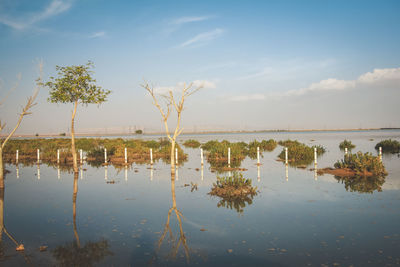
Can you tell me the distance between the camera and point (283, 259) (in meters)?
6.93

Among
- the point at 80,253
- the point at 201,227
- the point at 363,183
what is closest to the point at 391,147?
the point at 363,183

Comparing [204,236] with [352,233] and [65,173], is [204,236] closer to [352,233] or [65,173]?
[352,233]

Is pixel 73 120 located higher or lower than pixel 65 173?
higher

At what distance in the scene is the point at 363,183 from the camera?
55.9ft

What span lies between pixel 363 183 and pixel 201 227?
1218cm

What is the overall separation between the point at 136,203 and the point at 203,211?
3.34 meters

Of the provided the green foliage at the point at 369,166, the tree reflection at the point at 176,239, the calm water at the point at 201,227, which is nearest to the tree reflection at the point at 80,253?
the calm water at the point at 201,227

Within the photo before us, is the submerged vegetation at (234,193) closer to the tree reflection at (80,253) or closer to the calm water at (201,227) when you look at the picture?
the calm water at (201,227)

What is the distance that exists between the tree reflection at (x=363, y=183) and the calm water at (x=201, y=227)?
412 mm

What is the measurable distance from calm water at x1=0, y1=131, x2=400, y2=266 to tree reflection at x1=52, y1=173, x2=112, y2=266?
0.03 meters

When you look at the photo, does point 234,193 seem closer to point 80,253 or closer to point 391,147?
point 80,253

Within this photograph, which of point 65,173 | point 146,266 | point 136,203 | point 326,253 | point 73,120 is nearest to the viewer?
point 146,266

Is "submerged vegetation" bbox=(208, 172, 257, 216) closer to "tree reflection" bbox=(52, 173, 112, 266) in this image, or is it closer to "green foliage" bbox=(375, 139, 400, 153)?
"tree reflection" bbox=(52, 173, 112, 266)

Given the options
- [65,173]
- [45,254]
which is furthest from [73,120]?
[45,254]
